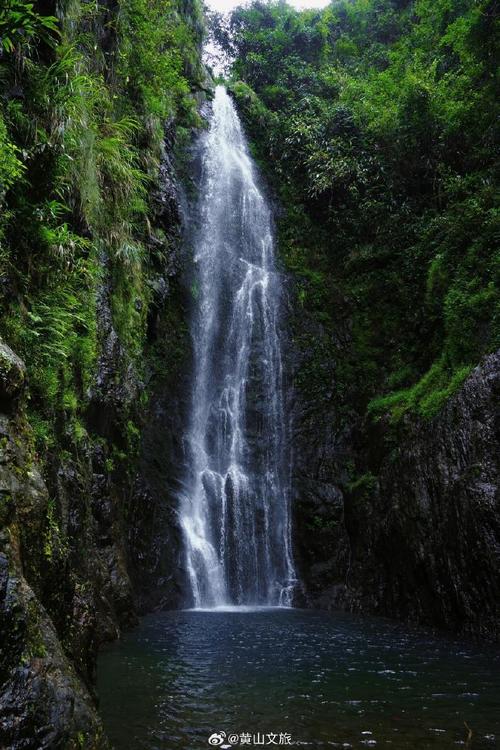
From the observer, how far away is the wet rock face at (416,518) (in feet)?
29.6

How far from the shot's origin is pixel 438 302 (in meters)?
13.2

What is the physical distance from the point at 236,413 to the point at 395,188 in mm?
9371

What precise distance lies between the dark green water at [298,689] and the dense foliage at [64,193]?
2816 millimetres

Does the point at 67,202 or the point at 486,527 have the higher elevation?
the point at 67,202

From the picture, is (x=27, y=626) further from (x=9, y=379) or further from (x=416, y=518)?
(x=416, y=518)

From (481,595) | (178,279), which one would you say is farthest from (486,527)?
(178,279)

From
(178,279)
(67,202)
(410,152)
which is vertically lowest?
(67,202)

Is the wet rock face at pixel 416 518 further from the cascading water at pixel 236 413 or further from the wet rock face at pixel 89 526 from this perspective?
the wet rock face at pixel 89 526

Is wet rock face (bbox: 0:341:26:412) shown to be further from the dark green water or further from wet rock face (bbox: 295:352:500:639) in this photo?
wet rock face (bbox: 295:352:500:639)

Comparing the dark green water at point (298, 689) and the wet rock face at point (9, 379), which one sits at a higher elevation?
the wet rock face at point (9, 379)

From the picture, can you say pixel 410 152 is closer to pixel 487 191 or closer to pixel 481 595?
pixel 487 191

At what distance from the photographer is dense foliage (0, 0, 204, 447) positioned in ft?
17.4

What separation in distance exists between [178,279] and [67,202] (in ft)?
28.3

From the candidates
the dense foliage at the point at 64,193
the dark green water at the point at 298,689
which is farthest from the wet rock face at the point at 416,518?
the dense foliage at the point at 64,193
